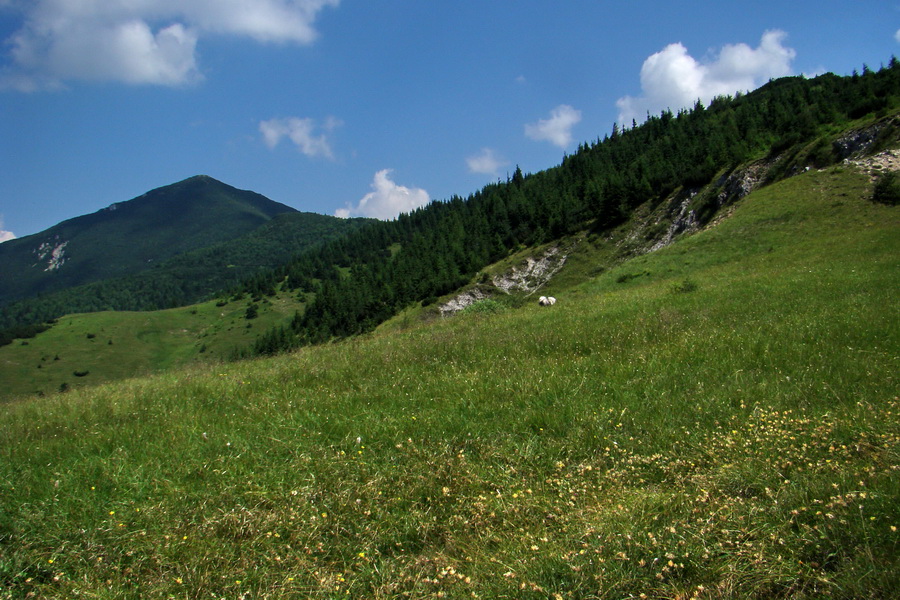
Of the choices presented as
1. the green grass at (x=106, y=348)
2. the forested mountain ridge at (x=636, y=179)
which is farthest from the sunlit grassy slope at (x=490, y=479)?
the green grass at (x=106, y=348)

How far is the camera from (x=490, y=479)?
4332 millimetres

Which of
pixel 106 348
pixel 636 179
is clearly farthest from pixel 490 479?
pixel 106 348

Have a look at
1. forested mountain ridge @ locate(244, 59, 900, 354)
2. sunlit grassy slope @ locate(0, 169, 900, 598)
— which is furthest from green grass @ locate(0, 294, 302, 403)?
sunlit grassy slope @ locate(0, 169, 900, 598)

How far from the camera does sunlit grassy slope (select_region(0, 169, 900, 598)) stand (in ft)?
9.80

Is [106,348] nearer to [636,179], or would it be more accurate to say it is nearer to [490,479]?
[636,179]

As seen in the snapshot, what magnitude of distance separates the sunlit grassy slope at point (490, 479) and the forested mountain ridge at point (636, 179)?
68.6 feet

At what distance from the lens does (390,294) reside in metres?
137

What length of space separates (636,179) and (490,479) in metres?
97.0

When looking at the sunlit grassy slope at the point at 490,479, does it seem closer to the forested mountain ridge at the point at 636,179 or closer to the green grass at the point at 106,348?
the forested mountain ridge at the point at 636,179

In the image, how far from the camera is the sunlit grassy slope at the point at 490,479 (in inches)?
118

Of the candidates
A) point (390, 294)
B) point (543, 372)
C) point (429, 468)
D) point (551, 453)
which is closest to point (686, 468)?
point (551, 453)

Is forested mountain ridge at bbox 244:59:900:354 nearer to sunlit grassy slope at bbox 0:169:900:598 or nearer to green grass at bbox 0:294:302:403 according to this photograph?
sunlit grassy slope at bbox 0:169:900:598

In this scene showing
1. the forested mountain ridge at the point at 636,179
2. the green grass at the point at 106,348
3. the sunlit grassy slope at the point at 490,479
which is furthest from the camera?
the green grass at the point at 106,348

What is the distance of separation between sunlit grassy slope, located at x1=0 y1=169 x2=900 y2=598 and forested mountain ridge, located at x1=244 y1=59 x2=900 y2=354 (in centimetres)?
2090
